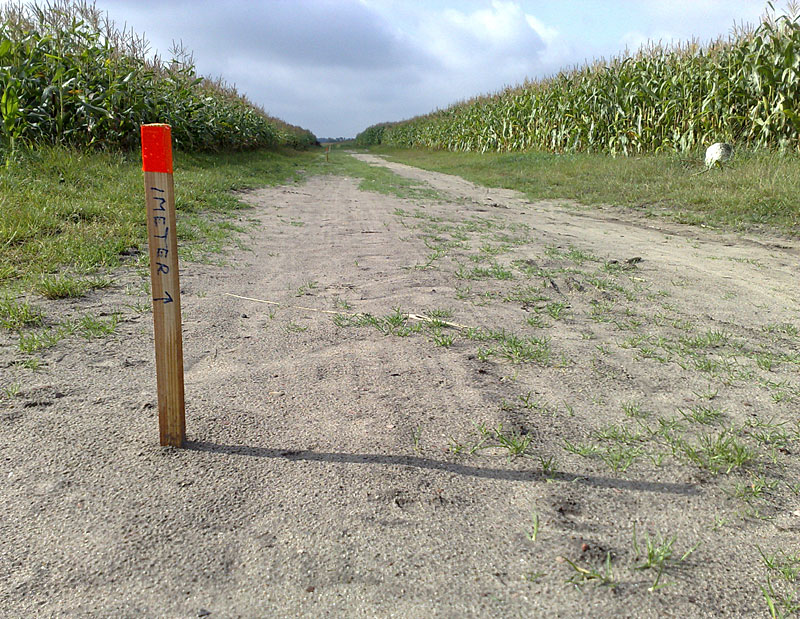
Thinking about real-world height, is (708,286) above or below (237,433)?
above

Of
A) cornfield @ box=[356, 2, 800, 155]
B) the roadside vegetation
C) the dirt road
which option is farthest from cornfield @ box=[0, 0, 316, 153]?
cornfield @ box=[356, 2, 800, 155]

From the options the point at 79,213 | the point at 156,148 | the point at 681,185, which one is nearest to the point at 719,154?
the point at 681,185

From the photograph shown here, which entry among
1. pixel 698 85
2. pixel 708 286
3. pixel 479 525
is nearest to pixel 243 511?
pixel 479 525

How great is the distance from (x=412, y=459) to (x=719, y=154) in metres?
10.0

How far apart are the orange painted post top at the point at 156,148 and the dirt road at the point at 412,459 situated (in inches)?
37.8

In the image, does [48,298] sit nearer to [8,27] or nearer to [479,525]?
[479,525]

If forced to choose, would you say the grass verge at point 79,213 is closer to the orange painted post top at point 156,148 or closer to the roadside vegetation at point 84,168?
the roadside vegetation at point 84,168

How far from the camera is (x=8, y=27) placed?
872 cm

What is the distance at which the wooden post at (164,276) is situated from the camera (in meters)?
1.57

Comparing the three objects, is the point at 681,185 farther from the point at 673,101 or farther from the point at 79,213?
the point at 79,213

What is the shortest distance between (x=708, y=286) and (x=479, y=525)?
329 centimetres

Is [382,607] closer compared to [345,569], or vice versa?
[382,607]

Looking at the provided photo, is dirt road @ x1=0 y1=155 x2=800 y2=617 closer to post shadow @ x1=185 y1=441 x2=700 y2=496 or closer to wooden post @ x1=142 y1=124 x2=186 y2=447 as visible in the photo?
post shadow @ x1=185 y1=441 x2=700 y2=496

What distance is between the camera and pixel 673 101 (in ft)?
37.6
